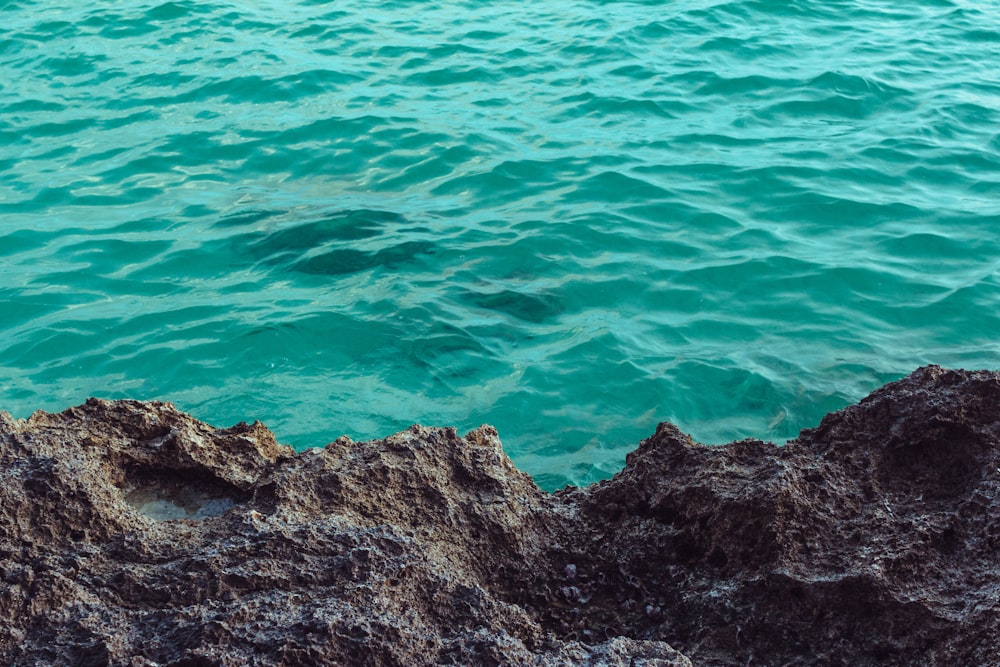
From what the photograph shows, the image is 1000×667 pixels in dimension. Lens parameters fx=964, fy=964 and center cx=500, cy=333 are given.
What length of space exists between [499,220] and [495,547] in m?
4.77

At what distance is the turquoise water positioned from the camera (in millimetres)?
5504

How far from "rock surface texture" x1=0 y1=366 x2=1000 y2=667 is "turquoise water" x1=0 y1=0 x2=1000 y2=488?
6.52 ft

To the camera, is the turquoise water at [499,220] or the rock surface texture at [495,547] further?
the turquoise water at [499,220]

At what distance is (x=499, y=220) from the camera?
730 centimetres

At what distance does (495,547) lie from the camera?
275 centimetres

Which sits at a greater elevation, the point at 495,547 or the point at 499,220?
the point at 495,547

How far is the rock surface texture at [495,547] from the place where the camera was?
→ 7.09 ft

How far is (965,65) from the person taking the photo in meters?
10.6

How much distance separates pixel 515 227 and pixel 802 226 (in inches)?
84.2

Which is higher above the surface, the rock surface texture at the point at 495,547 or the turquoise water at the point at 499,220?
the rock surface texture at the point at 495,547

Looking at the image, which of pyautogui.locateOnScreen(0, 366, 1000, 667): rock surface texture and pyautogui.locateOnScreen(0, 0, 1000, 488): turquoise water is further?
pyautogui.locateOnScreen(0, 0, 1000, 488): turquoise water

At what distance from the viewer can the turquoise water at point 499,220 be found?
18.1 ft

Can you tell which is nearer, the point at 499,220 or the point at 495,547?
the point at 495,547

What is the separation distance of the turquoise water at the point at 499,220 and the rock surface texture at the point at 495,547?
1987mm
